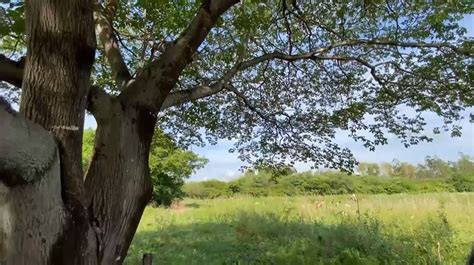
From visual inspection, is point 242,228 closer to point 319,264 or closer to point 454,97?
point 319,264

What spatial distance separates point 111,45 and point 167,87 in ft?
3.49

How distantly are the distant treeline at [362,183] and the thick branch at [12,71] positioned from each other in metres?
19.8

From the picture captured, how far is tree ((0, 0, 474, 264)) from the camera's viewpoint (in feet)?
6.59

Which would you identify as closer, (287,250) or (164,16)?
(164,16)

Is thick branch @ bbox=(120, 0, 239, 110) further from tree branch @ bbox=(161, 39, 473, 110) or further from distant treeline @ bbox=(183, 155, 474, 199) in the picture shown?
distant treeline @ bbox=(183, 155, 474, 199)

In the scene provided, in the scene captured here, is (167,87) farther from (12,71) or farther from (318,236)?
(318,236)

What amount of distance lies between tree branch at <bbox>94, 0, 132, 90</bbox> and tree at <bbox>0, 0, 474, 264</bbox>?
0.01 metres

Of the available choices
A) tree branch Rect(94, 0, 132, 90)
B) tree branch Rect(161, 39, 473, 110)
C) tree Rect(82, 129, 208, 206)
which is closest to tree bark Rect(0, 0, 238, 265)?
tree branch Rect(94, 0, 132, 90)

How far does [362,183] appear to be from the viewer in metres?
25.5

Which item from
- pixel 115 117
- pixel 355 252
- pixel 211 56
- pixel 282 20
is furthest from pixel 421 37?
pixel 115 117

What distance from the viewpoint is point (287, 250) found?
21.4ft

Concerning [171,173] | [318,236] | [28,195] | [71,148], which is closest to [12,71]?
[71,148]

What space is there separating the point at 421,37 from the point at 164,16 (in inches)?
122

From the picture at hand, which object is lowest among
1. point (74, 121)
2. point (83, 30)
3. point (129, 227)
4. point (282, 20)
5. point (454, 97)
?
point (129, 227)
